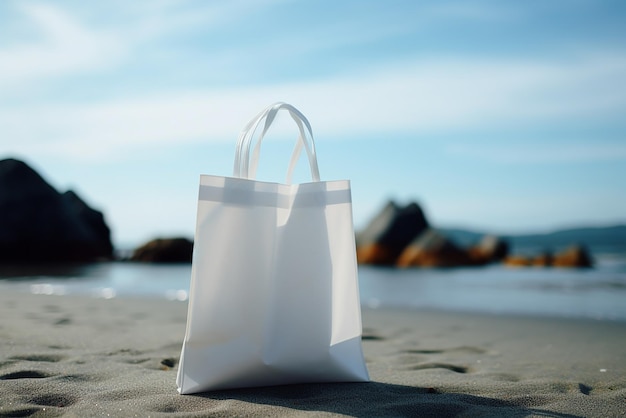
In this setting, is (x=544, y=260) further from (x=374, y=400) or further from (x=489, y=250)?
(x=374, y=400)

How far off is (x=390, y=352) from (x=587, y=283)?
5.50 m

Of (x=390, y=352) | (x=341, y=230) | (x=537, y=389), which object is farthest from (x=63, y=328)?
(x=537, y=389)

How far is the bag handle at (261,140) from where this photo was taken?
2.20 metres

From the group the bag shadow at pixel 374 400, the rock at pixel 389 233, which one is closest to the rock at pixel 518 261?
the rock at pixel 389 233


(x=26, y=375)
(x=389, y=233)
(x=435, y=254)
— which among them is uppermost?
(x=389, y=233)

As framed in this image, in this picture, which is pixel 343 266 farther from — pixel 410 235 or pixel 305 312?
pixel 410 235

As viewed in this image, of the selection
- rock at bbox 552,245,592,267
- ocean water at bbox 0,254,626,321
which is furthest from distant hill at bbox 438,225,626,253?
ocean water at bbox 0,254,626,321

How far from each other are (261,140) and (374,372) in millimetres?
1140

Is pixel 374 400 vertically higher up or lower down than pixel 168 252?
lower down

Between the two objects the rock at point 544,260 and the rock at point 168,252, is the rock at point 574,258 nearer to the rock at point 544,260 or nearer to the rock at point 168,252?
the rock at point 544,260

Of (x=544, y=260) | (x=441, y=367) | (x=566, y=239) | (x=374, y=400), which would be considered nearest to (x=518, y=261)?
(x=544, y=260)

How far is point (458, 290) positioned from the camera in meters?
7.19

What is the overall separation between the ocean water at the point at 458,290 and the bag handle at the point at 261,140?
342 cm

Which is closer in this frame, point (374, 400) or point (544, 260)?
point (374, 400)
